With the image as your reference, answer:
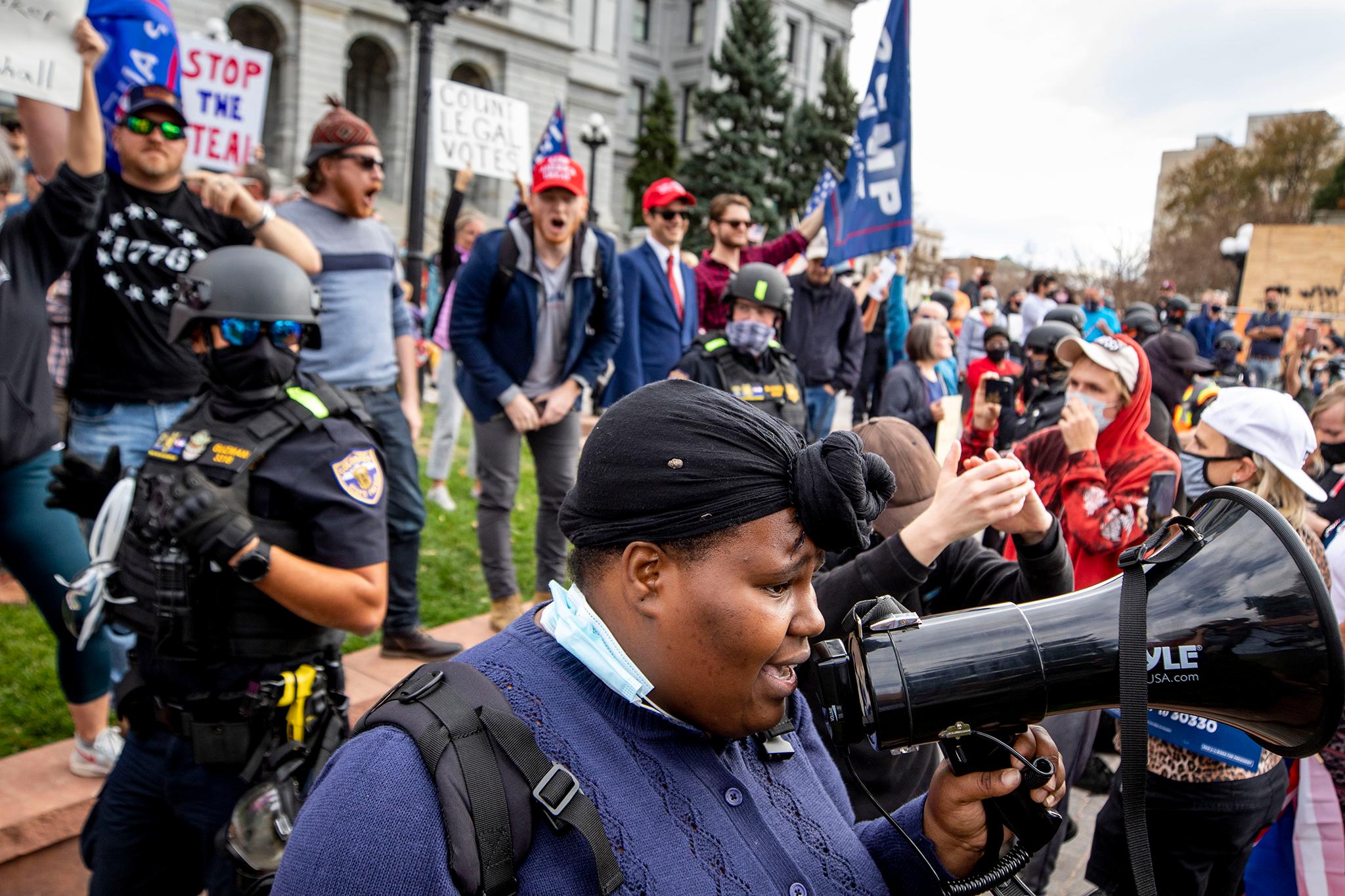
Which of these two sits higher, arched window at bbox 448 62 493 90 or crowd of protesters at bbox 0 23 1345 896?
arched window at bbox 448 62 493 90

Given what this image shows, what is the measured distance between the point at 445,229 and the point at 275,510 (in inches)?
234

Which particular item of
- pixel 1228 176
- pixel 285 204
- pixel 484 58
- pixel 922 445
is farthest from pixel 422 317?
pixel 1228 176

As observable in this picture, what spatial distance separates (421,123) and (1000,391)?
4.64m

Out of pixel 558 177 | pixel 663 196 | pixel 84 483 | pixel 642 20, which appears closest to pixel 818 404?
pixel 663 196

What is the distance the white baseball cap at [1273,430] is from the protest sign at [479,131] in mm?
6228

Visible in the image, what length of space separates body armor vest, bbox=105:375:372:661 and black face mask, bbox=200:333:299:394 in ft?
0.21

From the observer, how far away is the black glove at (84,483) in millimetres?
2510

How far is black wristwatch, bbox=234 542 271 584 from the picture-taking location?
7.07ft

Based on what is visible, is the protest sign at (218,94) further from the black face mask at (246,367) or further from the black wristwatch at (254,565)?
the black wristwatch at (254,565)

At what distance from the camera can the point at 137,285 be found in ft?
12.2

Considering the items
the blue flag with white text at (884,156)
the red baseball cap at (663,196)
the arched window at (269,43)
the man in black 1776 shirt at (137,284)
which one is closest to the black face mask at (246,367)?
the man in black 1776 shirt at (137,284)

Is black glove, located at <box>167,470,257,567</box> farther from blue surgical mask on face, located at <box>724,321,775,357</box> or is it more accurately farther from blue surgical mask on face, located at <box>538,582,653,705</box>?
blue surgical mask on face, located at <box>724,321,775,357</box>

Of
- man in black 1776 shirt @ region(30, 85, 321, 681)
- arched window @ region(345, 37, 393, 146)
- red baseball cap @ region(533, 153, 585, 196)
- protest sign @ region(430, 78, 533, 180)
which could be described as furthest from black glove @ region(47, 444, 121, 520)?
arched window @ region(345, 37, 393, 146)

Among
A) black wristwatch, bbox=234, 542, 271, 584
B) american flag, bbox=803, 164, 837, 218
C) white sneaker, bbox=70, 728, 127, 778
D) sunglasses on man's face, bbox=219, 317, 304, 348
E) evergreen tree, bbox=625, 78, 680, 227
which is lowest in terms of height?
white sneaker, bbox=70, 728, 127, 778
